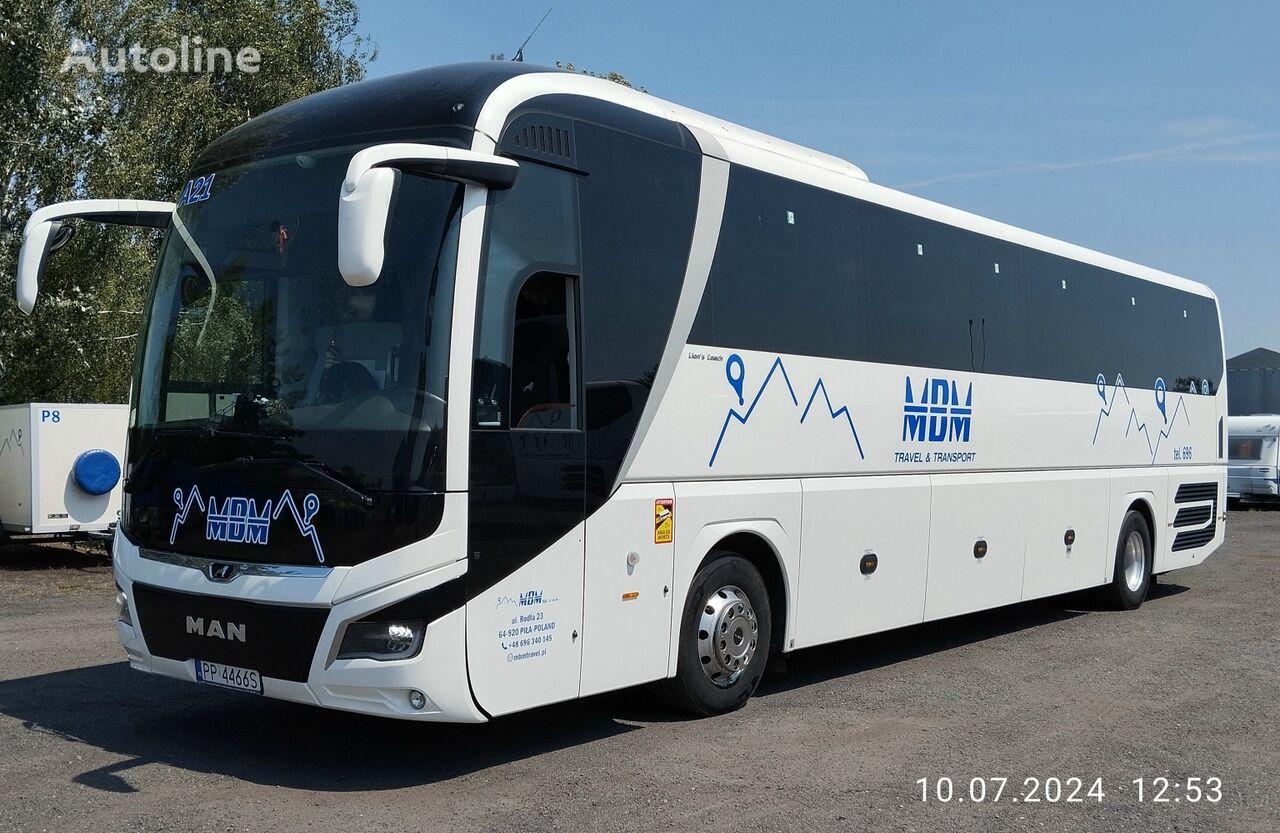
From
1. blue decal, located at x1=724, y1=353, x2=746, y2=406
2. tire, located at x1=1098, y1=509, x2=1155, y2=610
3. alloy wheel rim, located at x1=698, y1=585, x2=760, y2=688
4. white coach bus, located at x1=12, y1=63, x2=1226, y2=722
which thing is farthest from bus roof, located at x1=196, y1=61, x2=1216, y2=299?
tire, located at x1=1098, y1=509, x2=1155, y2=610

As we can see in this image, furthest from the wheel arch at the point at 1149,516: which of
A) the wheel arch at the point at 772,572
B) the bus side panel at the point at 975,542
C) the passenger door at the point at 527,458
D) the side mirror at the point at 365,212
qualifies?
the side mirror at the point at 365,212

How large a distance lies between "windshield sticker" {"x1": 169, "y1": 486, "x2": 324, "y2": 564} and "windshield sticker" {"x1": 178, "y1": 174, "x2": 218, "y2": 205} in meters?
1.73

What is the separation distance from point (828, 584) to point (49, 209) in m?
5.51

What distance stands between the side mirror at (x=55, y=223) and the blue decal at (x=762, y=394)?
137 inches

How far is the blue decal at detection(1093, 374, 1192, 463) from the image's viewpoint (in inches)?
511

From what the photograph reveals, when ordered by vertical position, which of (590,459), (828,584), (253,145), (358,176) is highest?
(253,145)

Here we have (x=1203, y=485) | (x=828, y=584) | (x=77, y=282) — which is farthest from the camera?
(x=77, y=282)

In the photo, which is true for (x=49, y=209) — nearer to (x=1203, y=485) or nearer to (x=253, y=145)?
(x=253, y=145)

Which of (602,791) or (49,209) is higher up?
(49,209)

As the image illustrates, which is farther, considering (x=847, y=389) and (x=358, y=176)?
(x=847, y=389)

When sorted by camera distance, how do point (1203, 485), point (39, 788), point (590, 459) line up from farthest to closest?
point (1203, 485) < point (590, 459) < point (39, 788)

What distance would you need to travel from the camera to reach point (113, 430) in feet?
57.1

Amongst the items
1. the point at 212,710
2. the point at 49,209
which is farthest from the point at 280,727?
the point at 49,209

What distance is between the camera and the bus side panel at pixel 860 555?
8.88 metres
